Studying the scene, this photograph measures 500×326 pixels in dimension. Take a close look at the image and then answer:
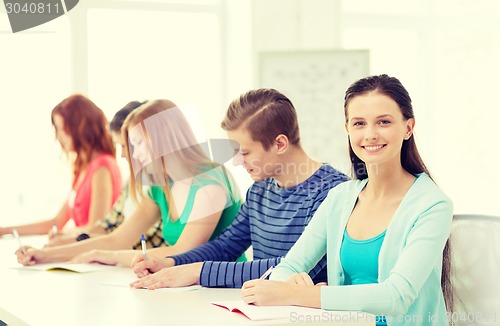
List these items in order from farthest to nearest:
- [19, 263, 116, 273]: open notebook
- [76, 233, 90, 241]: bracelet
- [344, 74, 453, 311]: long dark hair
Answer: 1. [76, 233, 90, 241]: bracelet
2. [19, 263, 116, 273]: open notebook
3. [344, 74, 453, 311]: long dark hair

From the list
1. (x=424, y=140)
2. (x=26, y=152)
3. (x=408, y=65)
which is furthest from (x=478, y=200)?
(x=26, y=152)

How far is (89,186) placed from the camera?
3.47 meters

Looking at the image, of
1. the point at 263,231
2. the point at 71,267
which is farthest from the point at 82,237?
the point at 263,231

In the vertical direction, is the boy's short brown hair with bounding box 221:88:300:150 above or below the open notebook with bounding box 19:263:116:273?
above

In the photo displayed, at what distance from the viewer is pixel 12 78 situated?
486 cm

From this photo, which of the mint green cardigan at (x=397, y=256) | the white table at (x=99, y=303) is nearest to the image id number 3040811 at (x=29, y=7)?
the white table at (x=99, y=303)

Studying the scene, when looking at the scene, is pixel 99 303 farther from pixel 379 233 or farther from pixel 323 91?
pixel 323 91

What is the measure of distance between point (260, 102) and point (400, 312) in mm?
846

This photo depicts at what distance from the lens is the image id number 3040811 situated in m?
4.93

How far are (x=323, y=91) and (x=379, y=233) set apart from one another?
315 centimetres

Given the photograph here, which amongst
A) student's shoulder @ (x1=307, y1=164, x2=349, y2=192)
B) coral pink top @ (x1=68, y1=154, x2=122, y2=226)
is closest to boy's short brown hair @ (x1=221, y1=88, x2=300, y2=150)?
student's shoulder @ (x1=307, y1=164, x2=349, y2=192)

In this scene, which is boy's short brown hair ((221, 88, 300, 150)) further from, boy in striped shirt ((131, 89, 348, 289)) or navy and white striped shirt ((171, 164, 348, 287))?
navy and white striped shirt ((171, 164, 348, 287))

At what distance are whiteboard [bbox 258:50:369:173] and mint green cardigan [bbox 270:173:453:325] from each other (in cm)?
289

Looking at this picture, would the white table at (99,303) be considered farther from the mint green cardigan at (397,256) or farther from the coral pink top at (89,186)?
the coral pink top at (89,186)
